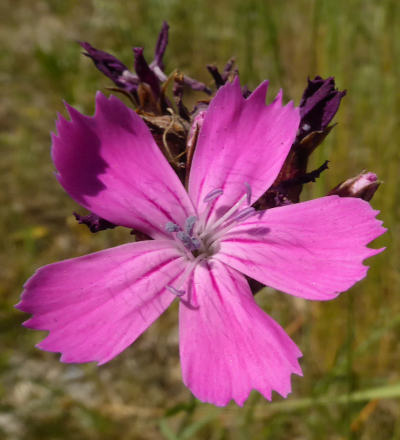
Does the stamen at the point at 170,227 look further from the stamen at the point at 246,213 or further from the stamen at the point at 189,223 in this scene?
the stamen at the point at 246,213

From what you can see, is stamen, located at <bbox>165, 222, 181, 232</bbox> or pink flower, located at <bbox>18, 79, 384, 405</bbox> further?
stamen, located at <bbox>165, 222, 181, 232</bbox>

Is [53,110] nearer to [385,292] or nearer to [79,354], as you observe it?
[385,292]

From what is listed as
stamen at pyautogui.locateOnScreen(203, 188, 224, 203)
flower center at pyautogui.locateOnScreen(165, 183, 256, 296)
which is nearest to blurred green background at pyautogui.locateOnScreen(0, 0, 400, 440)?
flower center at pyautogui.locateOnScreen(165, 183, 256, 296)

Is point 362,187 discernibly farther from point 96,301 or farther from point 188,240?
point 96,301

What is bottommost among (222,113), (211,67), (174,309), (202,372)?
(174,309)

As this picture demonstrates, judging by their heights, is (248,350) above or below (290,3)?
below

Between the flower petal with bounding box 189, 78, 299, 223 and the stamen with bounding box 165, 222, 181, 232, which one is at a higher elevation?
the flower petal with bounding box 189, 78, 299, 223

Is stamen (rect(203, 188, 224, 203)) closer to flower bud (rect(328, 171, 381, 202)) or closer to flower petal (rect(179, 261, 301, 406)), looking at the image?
flower petal (rect(179, 261, 301, 406))

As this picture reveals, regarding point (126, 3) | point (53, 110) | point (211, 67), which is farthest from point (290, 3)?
point (211, 67)

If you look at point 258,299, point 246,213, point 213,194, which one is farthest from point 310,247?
point 258,299
